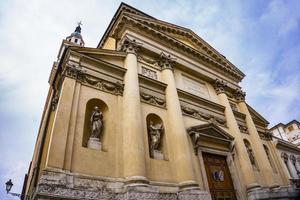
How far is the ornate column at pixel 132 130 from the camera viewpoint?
6402mm

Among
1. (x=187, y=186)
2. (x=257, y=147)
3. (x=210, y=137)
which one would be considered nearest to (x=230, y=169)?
(x=210, y=137)

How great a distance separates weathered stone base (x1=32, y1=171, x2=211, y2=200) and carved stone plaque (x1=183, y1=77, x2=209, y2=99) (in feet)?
19.3

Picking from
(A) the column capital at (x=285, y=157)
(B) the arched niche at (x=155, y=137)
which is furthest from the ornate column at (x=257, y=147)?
(B) the arched niche at (x=155, y=137)

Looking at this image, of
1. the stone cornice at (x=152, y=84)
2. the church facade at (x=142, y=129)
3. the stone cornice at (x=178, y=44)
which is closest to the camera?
the church facade at (x=142, y=129)

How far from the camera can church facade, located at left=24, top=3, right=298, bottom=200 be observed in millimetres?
6004

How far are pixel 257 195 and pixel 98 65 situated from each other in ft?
28.8

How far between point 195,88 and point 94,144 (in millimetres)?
7154

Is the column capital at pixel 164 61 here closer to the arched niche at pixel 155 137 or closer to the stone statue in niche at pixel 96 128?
the arched niche at pixel 155 137

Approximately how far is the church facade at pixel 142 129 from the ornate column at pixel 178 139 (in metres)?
0.04

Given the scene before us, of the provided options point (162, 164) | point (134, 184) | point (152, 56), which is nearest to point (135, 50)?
point (152, 56)

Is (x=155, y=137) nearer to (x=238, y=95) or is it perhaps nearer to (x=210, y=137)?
(x=210, y=137)

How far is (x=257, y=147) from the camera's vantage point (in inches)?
475

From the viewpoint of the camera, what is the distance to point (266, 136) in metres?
14.8

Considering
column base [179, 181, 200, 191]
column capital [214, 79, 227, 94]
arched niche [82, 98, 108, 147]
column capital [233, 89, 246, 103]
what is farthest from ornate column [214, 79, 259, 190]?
arched niche [82, 98, 108, 147]
